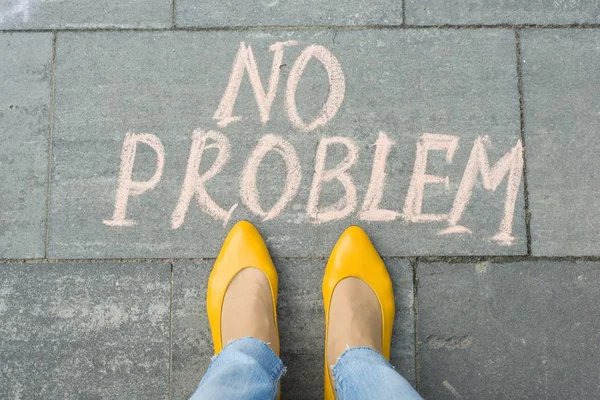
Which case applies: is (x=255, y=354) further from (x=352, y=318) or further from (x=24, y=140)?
(x=24, y=140)

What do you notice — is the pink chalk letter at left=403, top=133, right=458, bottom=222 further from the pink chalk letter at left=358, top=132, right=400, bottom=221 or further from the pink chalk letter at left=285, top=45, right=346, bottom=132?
the pink chalk letter at left=285, top=45, right=346, bottom=132

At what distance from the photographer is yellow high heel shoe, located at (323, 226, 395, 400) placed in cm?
232

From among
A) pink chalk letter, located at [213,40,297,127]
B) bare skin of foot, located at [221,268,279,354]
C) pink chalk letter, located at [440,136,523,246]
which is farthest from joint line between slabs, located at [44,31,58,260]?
pink chalk letter, located at [440,136,523,246]

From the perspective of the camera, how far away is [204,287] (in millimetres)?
2363

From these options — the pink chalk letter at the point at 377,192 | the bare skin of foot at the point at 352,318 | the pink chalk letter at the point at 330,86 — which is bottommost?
the bare skin of foot at the point at 352,318

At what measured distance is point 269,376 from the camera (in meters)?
2.05

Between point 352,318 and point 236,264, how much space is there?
1.83 feet

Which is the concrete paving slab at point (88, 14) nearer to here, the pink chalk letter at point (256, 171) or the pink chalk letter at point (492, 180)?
the pink chalk letter at point (256, 171)

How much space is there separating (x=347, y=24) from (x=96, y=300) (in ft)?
5.55

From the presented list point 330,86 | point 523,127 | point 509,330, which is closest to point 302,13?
point 330,86

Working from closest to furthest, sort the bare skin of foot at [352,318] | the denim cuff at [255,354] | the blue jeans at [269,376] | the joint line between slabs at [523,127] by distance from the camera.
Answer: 1. the blue jeans at [269,376]
2. the denim cuff at [255,354]
3. the bare skin of foot at [352,318]
4. the joint line between slabs at [523,127]

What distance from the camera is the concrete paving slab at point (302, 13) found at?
96.3 inches

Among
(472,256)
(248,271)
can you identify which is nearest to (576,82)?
(472,256)

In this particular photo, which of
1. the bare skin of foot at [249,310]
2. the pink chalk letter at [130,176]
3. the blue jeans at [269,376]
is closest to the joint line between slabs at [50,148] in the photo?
the pink chalk letter at [130,176]
